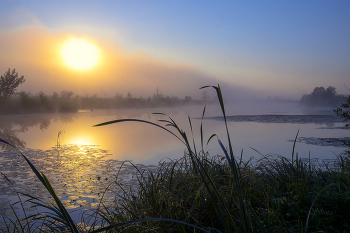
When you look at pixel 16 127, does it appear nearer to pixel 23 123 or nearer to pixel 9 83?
pixel 23 123

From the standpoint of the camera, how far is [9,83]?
2422 cm

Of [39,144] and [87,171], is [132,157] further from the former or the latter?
[39,144]

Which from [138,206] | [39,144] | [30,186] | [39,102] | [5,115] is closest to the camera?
[138,206]

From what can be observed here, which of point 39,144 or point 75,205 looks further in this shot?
point 39,144

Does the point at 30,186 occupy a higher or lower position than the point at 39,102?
lower

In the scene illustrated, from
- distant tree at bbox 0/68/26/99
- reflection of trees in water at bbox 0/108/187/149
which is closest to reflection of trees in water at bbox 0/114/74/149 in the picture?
reflection of trees in water at bbox 0/108/187/149

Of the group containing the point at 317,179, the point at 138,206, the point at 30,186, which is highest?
the point at 317,179

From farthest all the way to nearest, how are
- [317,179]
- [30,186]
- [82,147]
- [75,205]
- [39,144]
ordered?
[39,144] < [82,147] < [30,186] < [75,205] < [317,179]

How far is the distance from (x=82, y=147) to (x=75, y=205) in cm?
476

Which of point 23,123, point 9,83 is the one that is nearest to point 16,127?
point 23,123

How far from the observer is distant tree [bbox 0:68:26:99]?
23.6 meters

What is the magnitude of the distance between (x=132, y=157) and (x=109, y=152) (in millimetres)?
983

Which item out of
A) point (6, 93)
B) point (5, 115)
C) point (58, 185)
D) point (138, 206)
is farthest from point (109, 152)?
point (6, 93)

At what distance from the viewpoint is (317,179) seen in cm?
271
